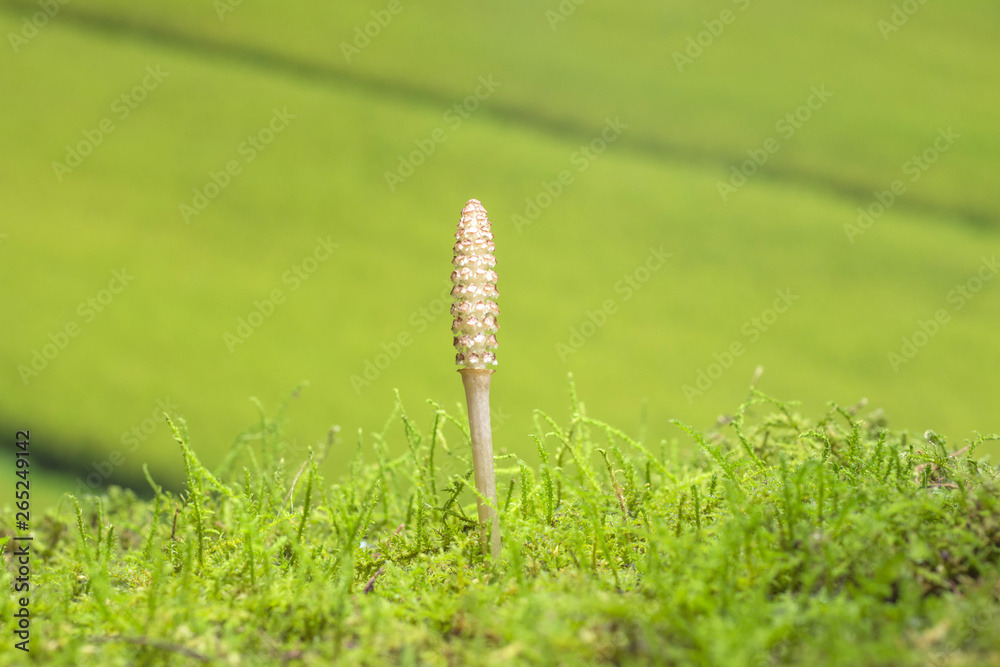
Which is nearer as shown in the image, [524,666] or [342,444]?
[524,666]

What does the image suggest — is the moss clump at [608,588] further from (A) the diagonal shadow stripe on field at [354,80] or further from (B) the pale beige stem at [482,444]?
(A) the diagonal shadow stripe on field at [354,80]

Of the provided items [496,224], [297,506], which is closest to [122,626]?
[297,506]

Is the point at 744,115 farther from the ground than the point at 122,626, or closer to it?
farther from the ground

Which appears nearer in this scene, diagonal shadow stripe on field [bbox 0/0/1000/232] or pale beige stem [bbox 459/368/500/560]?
pale beige stem [bbox 459/368/500/560]

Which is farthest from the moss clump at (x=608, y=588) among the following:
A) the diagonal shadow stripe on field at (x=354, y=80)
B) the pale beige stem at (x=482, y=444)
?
the diagonal shadow stripe on field at (x=354, y=80)

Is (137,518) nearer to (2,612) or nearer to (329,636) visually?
(2,612)

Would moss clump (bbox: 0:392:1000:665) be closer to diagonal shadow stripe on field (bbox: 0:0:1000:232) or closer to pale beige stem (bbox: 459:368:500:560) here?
pale beige stem (bbox: 459:368:500:560)

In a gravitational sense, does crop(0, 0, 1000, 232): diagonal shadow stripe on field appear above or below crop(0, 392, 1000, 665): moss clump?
above

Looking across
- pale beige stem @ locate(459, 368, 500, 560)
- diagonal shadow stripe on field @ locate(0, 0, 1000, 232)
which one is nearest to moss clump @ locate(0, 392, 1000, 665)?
pale beige stem @ locate(459, 368, 500, 560)
